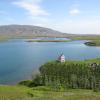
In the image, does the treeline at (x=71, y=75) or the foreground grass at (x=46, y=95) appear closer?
the foreground grass at (x=46, y=95)

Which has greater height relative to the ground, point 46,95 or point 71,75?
point 46,95

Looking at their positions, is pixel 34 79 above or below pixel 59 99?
below

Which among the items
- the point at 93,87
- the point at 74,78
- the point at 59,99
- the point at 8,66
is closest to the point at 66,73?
the point at 74,78

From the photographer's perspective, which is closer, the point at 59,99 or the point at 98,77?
the point at 59,99

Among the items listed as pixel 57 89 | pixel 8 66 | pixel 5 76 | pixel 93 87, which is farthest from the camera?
pixel 8 66

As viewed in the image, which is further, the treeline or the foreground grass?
the treeline

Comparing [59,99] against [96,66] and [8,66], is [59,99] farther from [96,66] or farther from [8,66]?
[8,66]

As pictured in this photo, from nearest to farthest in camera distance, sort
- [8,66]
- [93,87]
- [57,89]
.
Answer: [57,89] → [93,87] → [8,66]

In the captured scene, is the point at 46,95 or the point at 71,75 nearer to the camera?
the point at 46,95
